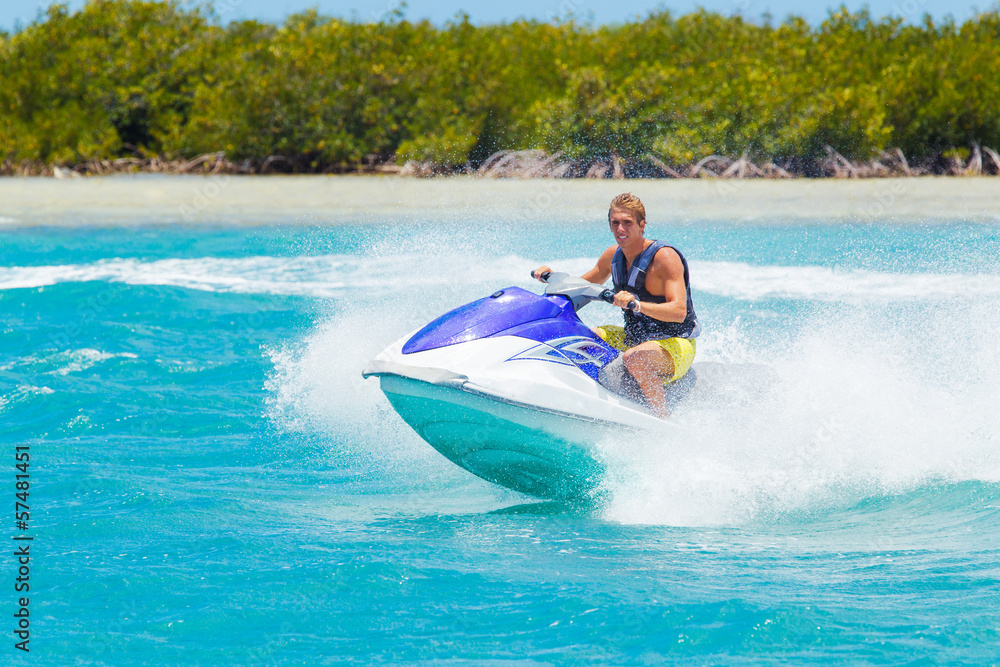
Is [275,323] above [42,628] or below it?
above

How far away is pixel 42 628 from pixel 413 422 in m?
1.60

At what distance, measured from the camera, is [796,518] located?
439 cm

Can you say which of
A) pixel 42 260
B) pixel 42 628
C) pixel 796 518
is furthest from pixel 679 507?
pixel 42 260

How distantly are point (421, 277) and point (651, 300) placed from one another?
7.22 metres

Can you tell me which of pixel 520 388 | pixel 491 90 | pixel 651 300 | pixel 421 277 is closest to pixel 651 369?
pixel 651 300

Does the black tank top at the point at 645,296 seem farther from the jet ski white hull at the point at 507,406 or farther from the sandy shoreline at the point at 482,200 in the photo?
the sandy shoreline at the point at 482,200

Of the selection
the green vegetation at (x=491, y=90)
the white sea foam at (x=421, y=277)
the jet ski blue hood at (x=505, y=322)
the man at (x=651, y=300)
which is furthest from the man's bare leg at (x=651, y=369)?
the green vegetation at (x=491, y=90)

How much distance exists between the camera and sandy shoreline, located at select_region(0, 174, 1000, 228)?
15234mm

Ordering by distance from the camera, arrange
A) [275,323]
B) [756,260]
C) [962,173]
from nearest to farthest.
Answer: [275,323], [756,260], [962,173]

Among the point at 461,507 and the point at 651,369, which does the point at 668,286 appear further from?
the point at 461,507

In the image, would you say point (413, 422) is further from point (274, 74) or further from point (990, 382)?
point (274, 74)

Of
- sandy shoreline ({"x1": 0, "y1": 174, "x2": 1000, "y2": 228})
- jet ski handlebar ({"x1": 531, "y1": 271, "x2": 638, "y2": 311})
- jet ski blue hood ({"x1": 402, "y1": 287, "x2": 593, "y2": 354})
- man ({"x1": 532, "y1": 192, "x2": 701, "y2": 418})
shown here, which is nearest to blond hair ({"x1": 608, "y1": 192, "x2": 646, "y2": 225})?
man ({"x1": 532, "y1": 192, "x2": 701, "y2": 418})

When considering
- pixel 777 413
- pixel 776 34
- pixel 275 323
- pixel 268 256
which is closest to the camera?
pixel 777 413

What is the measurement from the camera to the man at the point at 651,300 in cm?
421
